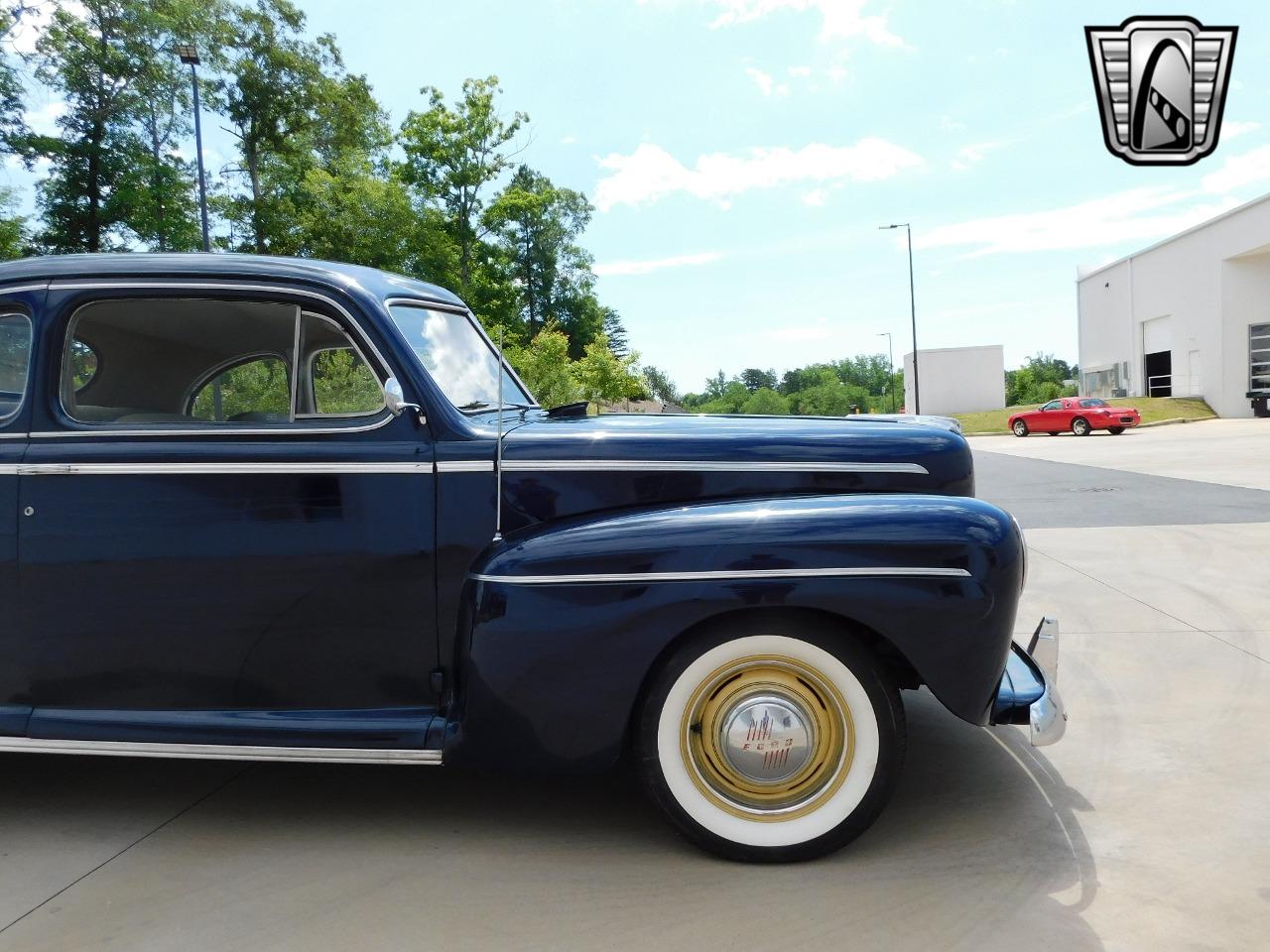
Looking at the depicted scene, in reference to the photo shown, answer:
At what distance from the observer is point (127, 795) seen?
3.49 metres

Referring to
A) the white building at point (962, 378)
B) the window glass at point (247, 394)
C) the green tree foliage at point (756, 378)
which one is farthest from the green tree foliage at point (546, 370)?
the green tree foliage at point (756, 378)

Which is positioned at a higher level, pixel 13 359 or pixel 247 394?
pixel 13 359

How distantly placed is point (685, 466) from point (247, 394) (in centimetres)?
162

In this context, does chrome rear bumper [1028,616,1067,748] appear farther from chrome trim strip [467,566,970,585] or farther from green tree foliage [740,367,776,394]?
green tree foliage [740,367,776,394]

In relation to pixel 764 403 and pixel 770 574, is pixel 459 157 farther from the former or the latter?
pixel 764 403

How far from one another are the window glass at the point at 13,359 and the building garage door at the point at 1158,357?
4899cm

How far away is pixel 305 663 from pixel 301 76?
128ft

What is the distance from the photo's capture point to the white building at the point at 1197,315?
38.7m

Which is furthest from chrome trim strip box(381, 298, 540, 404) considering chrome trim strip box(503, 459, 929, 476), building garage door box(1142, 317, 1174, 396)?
building garage door box(1142, 317, 1174, 396)

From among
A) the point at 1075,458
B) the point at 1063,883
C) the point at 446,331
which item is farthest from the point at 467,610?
the point at 1075,458

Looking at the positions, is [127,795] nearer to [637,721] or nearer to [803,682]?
[637,721]

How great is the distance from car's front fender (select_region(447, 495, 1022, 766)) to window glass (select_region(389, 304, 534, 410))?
733mm

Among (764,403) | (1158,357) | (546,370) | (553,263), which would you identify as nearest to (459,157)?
(546,370)

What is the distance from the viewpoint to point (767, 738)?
2811 millimetres
